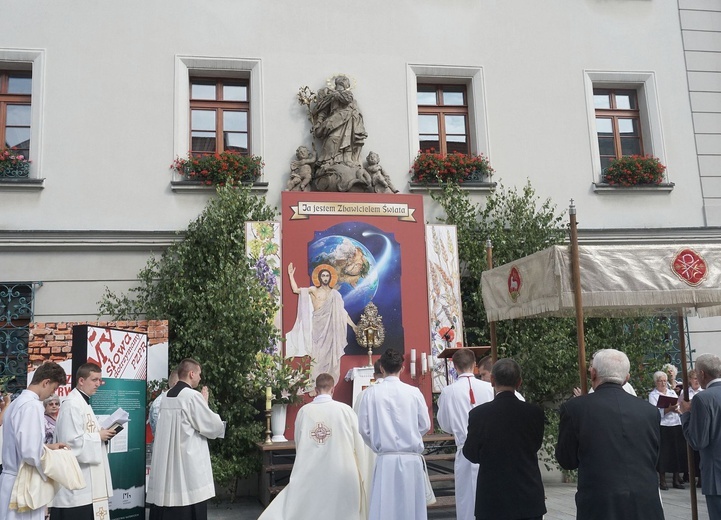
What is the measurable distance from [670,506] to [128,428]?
6791 millimetres

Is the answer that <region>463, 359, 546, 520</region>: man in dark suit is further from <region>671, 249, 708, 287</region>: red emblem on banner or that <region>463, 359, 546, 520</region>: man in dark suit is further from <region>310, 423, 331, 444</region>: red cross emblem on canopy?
<region>310, 423, 331, 444</region>: red cross emblem on canopy

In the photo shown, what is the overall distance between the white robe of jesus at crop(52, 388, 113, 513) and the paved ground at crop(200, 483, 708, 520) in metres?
2.93

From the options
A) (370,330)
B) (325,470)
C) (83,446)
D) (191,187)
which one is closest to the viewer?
(83,446)

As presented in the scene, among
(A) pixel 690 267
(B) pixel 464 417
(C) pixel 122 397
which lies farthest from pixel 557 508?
(C) pixel 122 397

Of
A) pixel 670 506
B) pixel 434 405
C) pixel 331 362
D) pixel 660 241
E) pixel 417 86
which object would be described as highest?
pixel 417 86

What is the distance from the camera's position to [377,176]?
42.1ft

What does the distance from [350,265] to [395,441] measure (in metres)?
5.21

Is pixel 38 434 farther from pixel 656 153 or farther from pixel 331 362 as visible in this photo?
pixel 656 153

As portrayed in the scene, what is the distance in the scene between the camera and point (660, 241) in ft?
45.5

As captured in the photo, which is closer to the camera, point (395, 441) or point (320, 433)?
point (395, 441)

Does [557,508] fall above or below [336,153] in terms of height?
below

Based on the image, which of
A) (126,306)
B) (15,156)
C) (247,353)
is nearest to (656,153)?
(247,353)

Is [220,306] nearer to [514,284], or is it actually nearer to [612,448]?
[514,284]

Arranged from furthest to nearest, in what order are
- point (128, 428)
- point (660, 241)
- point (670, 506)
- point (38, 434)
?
point (660, 241) → point (670, 506) → point (128, 428) → point (38, 434)
